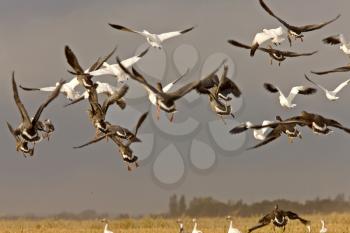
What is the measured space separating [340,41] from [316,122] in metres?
3.92

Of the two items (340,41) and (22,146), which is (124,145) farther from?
(340,41)

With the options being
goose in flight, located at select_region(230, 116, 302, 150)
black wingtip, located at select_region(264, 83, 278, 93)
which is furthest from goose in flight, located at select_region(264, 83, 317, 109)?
goose in flight, located at select_region(230, 116, 302, 150)

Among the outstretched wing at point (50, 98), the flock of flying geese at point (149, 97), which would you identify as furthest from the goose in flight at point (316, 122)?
the outstretched wing at point (50, 98)

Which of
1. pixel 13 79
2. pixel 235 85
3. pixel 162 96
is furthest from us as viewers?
pixel 235 85

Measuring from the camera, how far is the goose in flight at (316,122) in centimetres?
1245

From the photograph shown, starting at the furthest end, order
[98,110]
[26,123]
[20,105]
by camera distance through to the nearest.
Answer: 1. [98,110]
2. [26,123]
3. [20,105]

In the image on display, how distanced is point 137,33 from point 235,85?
7.21 feet

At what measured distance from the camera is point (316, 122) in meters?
A: 12.6

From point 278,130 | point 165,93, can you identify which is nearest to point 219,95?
point 278,130

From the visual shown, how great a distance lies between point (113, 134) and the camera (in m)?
13.3

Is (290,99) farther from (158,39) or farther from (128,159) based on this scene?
(128,159)

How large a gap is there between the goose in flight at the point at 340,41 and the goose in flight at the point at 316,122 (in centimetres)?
356

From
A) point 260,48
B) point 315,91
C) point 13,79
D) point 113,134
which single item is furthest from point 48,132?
point 315,91

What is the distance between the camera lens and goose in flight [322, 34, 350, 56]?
1569cm
